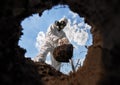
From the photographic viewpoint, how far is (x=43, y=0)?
149 inches

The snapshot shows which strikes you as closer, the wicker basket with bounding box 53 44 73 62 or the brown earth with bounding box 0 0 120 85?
the brown earth with bounding box 0 0 120 85

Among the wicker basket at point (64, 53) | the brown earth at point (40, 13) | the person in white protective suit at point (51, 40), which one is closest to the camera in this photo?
the brown earth at point (40, 13)

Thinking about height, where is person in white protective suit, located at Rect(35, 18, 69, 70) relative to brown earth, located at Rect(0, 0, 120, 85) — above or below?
above

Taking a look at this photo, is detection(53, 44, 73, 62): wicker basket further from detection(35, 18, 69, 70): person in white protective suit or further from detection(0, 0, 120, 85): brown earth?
detection(35, 18, 69, 70): person in white protective suit

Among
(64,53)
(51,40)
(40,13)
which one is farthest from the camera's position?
(51,40)

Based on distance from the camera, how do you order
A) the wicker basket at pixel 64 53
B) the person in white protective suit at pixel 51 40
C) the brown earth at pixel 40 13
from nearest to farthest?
the brown earth at pixel 40 13
the wicker basket at pixel 64 53
the person in white protective suit at pixel 51 40

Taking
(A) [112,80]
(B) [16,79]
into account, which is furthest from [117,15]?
(B) [16,79]

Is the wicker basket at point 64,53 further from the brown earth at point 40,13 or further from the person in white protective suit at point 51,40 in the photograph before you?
the person in white protective suit at point 51,40

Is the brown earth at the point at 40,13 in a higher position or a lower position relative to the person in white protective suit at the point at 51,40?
lower

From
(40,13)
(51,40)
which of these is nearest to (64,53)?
(40,13)

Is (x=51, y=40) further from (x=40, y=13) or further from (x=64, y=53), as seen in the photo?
(x=40, y=13)

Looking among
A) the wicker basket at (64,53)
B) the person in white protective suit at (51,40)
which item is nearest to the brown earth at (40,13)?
the wicker basket at (64,53)

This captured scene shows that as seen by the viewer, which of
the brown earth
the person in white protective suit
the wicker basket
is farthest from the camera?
the person in white protective suit

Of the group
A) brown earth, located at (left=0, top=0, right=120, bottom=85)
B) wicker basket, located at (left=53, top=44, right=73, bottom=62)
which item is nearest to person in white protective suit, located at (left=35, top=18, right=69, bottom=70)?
wicker basket, located at (left=53, top=44, right=73, bottom=62)
